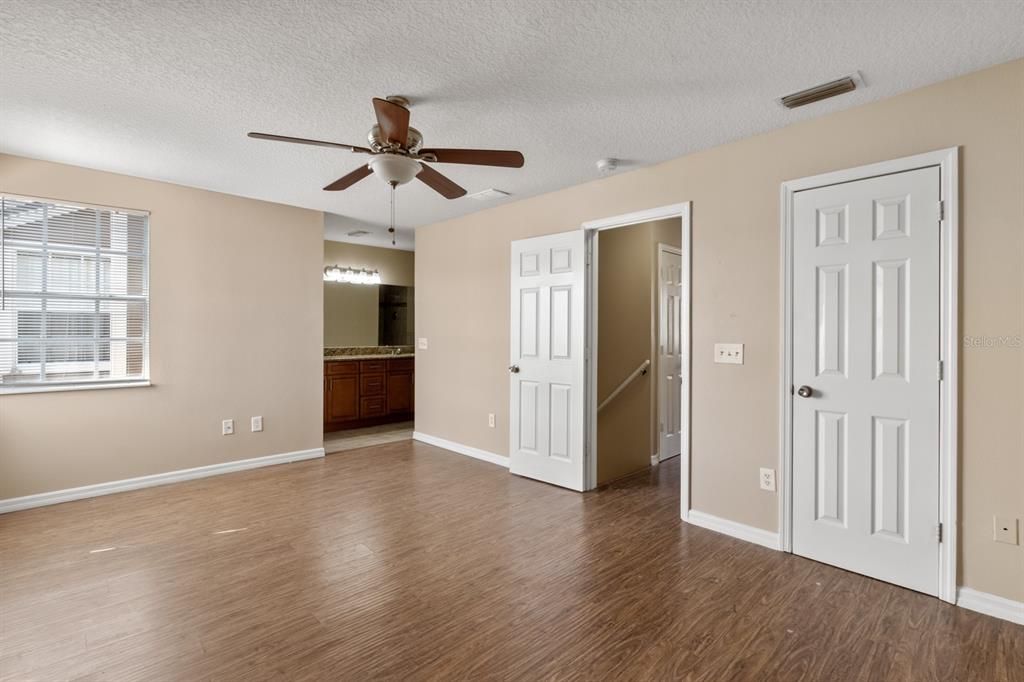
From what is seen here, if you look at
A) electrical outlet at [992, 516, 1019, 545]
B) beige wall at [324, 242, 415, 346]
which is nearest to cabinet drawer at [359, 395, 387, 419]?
beige wall at [324, 242, 415, 346]

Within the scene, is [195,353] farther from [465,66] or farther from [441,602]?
[465,66]

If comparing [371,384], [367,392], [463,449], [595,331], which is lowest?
[463,449]

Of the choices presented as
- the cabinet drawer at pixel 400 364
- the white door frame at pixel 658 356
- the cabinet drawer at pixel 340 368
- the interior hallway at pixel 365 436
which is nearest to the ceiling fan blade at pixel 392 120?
the white door frame at pixel 658 356

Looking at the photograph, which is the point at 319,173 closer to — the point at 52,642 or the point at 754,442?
the point at 52,642

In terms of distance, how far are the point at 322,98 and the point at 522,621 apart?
109 inches

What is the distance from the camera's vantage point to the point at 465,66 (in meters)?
2.24

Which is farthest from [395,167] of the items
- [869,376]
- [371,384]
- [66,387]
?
[371,384]

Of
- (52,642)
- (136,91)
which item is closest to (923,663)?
(52,642)

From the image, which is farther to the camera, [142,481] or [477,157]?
[142,481]

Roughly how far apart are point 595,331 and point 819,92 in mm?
2159

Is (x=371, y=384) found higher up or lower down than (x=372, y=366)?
lower down

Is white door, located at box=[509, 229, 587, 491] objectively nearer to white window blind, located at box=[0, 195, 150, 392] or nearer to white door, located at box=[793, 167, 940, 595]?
white door, located at box=[793, 167, 940, 595]

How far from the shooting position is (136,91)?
2484 mm

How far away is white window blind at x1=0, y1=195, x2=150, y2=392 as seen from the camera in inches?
138
